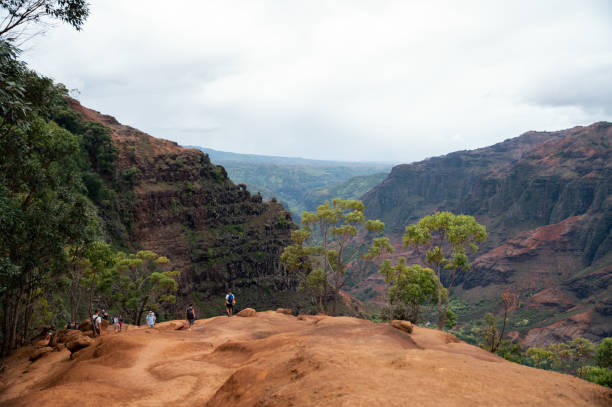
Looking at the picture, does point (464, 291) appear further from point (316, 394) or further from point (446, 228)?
point (316, 394)

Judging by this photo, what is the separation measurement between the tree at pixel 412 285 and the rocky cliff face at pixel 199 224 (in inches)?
1499

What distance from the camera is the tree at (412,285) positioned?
32.0m

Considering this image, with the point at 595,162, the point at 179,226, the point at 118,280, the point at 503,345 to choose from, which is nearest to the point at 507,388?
the point at 118,280

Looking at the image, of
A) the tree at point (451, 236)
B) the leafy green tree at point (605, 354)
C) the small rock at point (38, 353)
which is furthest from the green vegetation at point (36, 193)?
the leafy green tree at point (605, 354)

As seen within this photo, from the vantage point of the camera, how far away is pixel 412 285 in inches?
1251

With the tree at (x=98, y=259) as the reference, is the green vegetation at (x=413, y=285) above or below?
below

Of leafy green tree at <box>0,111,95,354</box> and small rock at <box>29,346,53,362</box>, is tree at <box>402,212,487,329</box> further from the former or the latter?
small rock at <box>29,346,53,362</box>

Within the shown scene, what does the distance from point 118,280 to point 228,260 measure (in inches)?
1435

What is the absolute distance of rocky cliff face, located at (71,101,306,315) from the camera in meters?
63.9

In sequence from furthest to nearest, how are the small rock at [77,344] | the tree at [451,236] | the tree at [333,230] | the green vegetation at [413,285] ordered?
the tree at [333,230]
the green vegetation at [413,285]
the tree at [451,236]
the small rock at [77,344]

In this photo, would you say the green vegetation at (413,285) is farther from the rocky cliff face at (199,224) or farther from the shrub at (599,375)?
the rocky cliff face at (199,224)

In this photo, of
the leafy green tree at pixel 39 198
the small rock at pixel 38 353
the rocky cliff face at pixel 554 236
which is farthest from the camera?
the rocky cliff face at pixel 554 236

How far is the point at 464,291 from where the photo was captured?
12675 cm

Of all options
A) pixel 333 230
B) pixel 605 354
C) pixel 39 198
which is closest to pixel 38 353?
pixel 39 198
